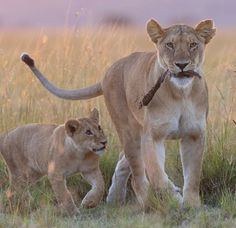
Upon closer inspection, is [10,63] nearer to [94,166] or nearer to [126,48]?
[126,48]

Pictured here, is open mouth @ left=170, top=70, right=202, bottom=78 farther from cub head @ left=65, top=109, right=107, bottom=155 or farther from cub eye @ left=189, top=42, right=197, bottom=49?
cub head @ left=65, top=109, right=107, bottom=155

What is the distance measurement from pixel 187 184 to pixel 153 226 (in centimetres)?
64

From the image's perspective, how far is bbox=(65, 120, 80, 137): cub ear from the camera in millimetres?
5758

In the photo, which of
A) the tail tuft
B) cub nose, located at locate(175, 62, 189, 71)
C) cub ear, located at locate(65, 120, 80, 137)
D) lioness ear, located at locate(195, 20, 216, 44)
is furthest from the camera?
the tail tuft

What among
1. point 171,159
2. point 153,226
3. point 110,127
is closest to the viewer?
point 153,226

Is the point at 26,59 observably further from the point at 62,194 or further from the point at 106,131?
the point at 62,194

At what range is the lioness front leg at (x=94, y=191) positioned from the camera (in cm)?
564

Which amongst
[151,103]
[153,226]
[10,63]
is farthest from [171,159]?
[10,63]

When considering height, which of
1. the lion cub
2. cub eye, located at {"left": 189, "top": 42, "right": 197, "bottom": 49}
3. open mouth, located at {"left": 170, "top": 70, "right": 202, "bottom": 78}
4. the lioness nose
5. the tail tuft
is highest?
the tail tuft

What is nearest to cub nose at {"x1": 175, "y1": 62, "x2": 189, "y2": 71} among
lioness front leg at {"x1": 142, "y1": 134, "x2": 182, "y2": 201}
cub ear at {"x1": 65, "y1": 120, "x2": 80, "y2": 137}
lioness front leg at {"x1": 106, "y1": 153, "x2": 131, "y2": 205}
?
lioness front leg at {"x1": 142, "y1": 134, "x2": 182, "y2": 201}

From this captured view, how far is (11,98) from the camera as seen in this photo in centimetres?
756

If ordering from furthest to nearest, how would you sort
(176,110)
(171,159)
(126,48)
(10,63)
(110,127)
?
(126,48) → (10,63) → (110,127) → (171,159) → (176,110)

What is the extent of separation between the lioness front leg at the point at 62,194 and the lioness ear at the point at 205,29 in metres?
1.18

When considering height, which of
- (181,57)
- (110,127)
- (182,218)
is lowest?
(182,218)
